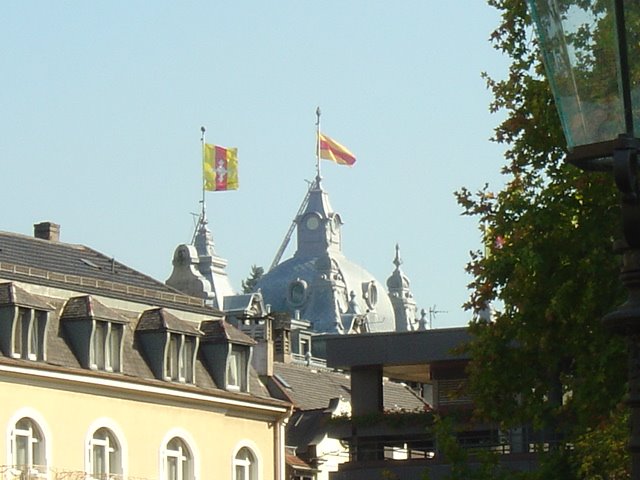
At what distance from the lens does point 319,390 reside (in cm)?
8994

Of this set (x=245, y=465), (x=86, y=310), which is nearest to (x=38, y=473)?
(x=86, y=310)

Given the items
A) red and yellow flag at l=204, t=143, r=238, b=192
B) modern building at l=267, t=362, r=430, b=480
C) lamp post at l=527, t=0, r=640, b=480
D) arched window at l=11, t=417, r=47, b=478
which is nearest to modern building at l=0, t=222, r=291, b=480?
arched window at l=11, t=417, r=47, b=478

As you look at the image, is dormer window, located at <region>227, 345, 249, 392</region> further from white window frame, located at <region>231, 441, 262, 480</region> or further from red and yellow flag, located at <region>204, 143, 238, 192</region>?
red and yellow flag, located at <region>204, 143, 238, 192</region>

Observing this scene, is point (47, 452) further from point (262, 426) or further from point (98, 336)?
point (262, 426)

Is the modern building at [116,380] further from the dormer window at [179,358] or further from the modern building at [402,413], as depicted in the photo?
the modern building at [402,413]

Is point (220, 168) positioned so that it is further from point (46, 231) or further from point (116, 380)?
point (116, 380)

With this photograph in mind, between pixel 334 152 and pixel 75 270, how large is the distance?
399 ft

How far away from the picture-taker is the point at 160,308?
58.4 metres

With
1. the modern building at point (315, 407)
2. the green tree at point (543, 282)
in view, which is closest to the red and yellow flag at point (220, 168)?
the modern building at point (315, 407)

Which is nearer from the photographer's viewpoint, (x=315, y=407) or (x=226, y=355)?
(x=226, y=355)

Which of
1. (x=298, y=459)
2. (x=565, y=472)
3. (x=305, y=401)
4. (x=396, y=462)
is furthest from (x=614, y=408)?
(x=305, y=401)

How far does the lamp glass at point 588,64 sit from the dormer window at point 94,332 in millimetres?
41438

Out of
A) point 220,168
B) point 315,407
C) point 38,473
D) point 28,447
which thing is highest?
point 220,168

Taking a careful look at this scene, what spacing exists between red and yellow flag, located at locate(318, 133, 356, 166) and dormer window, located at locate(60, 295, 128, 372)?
4909 inches
